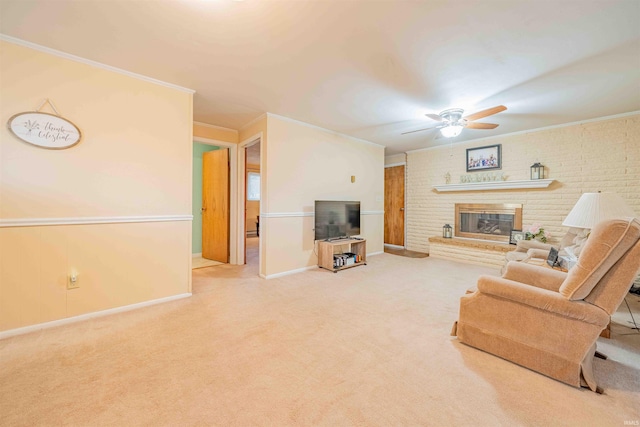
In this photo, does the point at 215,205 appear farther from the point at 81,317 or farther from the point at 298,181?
the point at 81,317

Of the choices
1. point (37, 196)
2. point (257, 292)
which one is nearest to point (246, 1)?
point (37, 196)

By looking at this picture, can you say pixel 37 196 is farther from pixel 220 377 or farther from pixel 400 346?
pixel 400 346

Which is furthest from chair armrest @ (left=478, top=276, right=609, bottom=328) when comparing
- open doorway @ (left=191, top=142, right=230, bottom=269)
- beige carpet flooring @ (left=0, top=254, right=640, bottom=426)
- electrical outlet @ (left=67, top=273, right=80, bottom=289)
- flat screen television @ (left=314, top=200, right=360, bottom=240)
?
open doorway @ (left=191, top=142, right=230, bottom=269)

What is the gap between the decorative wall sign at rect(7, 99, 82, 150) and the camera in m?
2.08

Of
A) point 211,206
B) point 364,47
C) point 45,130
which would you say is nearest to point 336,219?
point 211,206

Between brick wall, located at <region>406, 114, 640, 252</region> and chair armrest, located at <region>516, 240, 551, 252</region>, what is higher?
brick wall, located at <region>406, 114, 640, 252</region>

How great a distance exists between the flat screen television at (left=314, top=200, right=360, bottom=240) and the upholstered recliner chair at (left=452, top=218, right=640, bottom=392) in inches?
98.9

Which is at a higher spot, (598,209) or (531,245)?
(598,209)

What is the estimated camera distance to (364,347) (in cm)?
195

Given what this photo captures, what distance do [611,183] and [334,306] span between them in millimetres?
4559

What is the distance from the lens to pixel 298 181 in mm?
4066

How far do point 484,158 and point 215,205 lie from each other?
5.34 meters

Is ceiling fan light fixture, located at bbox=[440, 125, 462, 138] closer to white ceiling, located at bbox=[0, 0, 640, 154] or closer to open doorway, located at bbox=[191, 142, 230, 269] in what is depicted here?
white ceiling, located at bbox=[0, 0, 640, 154]

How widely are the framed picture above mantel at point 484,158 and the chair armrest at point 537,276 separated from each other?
3.54 m
